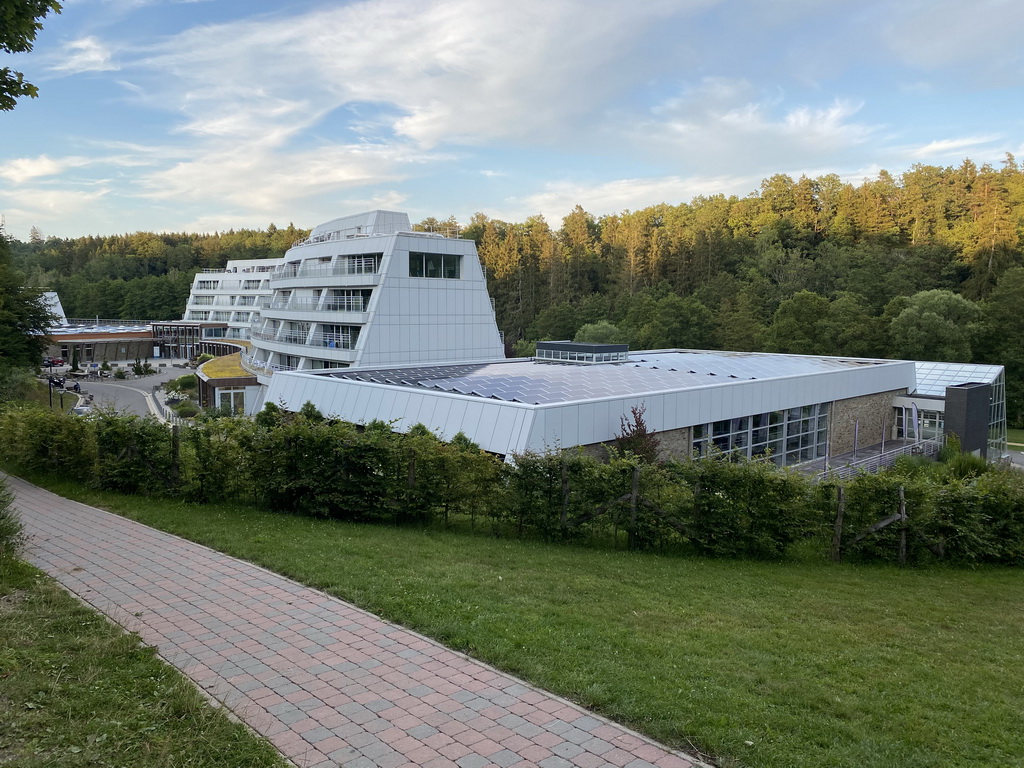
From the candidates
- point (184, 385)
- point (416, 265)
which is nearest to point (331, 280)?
point (416, 265)

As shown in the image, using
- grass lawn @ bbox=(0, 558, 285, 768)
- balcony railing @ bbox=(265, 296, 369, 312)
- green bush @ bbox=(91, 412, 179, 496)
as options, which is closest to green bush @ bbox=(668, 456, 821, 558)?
grass lawn @ bbox=(0, 558, 285, 768)

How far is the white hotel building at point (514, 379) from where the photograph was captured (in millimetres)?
20344

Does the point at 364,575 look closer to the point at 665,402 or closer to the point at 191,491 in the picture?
the point at 191,491

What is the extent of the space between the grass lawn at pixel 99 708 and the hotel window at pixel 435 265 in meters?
35.3

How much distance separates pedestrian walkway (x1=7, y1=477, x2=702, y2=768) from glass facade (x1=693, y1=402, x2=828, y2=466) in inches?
664

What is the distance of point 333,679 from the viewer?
6574mm

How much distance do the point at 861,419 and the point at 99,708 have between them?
33174mm

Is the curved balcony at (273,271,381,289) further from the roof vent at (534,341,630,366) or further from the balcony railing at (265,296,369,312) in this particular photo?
the roof vent at (534,341,630,366)

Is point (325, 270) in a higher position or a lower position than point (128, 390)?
higher

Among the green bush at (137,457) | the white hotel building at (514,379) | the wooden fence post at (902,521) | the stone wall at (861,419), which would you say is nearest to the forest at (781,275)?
the white hotel building at (514,379)

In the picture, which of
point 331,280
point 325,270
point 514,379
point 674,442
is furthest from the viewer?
point 325,270

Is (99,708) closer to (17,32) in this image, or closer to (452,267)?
(17,32)

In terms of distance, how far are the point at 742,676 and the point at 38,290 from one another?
117 ft

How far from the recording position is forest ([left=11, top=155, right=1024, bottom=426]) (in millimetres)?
56406
